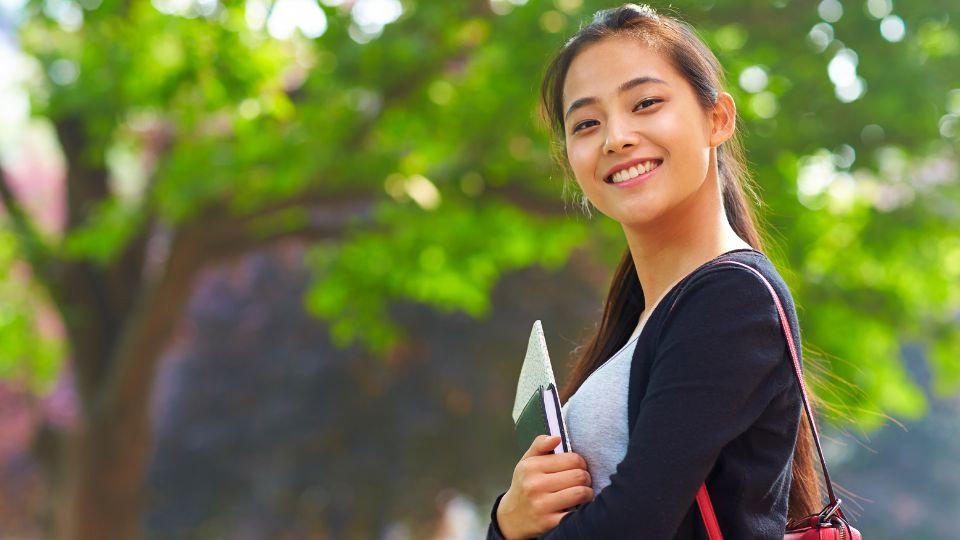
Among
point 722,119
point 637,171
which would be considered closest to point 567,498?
point 637,171

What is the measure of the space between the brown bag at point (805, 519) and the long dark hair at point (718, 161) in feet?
0.47

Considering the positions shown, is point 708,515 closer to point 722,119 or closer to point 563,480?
point 563,480

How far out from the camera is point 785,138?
595 cm

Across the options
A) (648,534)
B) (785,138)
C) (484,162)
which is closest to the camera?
(648,534)

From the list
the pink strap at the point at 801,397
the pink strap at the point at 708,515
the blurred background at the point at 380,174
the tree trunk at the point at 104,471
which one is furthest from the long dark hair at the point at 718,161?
the tree trunk at the point at 104,471

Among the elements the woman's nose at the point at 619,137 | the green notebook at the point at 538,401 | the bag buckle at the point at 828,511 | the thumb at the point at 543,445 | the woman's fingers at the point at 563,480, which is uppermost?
the woman's nose at the point at 619,137

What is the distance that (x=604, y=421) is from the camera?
1.48m

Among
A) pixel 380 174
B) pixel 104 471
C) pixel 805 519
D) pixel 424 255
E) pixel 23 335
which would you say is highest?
pixel 23 335

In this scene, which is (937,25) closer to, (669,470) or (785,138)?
(785,138)

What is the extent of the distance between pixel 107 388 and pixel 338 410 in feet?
19.5

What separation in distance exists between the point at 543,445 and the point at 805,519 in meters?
0.35

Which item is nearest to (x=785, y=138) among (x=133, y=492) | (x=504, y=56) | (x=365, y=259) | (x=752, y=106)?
(x=752, y=106)

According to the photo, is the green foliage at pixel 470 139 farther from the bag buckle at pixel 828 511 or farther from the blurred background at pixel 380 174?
the bag buckle at pixel 828 511

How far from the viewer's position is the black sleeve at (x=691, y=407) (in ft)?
4.28
